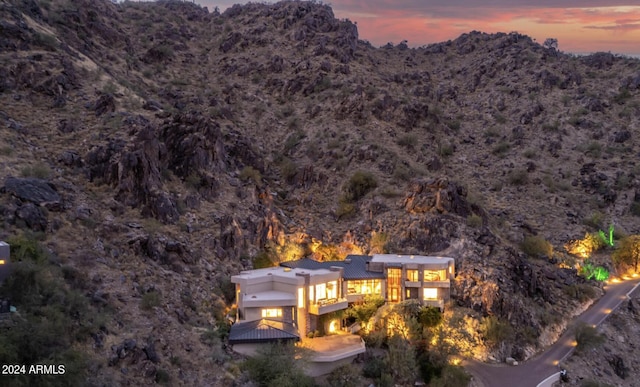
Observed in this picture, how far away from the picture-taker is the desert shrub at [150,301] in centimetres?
3084

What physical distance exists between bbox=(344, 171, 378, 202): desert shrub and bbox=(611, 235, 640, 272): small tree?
75.8 ft

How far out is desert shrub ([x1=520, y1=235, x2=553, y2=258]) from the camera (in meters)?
48.2

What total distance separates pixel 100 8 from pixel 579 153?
61.3 meters

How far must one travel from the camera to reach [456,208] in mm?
46250

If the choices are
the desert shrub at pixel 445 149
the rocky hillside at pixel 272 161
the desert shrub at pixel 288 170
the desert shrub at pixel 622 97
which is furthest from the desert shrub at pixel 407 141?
the desert shrub at pixel 622 97

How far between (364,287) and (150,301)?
15.2m

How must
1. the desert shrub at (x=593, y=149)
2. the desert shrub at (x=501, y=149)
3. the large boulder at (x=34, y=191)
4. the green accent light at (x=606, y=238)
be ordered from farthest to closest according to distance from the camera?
1. the desert shrub at (x=501, y=149)
2. the desert shrub at (x=593, y=149)
3. the green accent light at (x=606, y=238)
4. the large boulder at (x=34, y=191)

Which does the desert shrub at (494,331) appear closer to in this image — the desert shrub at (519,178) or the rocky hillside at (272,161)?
the rocky hillside at (272,161)

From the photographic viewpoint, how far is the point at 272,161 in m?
58.5

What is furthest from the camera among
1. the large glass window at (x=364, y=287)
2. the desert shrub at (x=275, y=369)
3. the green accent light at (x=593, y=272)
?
the green accent light at (x=593, y=272)

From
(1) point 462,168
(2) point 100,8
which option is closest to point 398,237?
(1) point 462,168

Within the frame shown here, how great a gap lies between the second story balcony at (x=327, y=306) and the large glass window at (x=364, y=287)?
1824 millimetres

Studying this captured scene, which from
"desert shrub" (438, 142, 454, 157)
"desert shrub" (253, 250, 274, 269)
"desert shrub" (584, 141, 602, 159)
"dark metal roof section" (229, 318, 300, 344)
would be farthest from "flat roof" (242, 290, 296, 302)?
"desert shrub" (584, 141, 602, 159)

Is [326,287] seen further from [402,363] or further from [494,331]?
[494,331]
